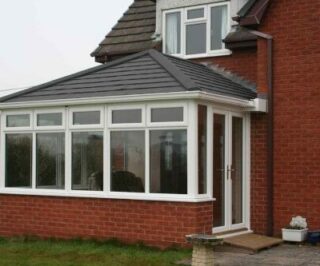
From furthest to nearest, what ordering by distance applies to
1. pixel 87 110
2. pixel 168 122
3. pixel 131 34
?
pixel 131 34 < pixel 87 110 < pixel 168 122

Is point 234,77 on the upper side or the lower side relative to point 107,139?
upper

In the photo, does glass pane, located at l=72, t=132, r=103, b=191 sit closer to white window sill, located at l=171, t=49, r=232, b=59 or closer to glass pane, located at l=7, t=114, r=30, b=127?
glass pane, located at l=7, t=114, r=30, b=127

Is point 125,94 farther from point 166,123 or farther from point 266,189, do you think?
point 266,189

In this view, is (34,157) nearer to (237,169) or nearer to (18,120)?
(18,120)

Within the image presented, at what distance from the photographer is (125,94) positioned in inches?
481

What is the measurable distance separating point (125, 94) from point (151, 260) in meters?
3.32

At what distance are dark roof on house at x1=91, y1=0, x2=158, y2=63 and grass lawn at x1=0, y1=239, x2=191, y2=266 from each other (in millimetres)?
6146

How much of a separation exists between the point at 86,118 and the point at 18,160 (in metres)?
2.10

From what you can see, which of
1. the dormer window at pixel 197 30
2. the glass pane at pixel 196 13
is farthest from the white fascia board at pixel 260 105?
the glass pane at pixel 196 13

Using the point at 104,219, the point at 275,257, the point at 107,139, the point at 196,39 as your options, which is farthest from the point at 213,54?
the point at 275,257

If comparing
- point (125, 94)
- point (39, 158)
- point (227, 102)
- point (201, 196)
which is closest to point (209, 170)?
point (201, 196)

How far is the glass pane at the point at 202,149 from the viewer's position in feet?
38.7

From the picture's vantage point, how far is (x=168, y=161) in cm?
1195

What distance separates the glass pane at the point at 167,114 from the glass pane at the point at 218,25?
3676 mm
